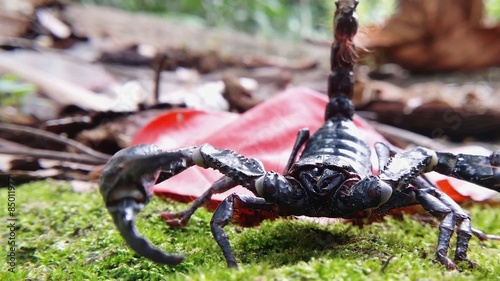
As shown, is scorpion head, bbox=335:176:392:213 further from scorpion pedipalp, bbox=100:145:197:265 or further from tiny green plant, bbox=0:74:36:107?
tiny green plant, bbox=0:74:36:107

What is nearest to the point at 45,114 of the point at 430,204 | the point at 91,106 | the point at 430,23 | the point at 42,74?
the point at 91,106

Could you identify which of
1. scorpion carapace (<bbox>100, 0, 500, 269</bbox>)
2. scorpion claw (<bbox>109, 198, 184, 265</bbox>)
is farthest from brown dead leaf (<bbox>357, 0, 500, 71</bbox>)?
scorpion claw (<bbox>109, 198, 184, 265</bbox>)

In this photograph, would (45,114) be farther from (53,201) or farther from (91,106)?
(53,201)

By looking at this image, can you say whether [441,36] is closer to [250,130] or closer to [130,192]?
[250,130]

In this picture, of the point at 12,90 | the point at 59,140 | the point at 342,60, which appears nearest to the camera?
the point at 342,60

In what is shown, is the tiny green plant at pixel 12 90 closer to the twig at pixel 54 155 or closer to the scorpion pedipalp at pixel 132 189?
the twig at pixel 54 155

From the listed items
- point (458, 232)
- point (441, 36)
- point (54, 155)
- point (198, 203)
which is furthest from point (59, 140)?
point (441, 36)
